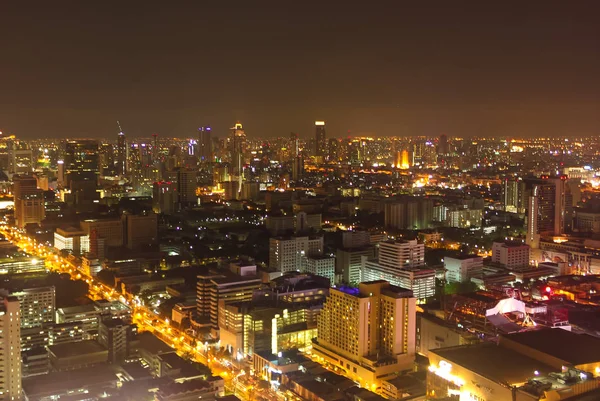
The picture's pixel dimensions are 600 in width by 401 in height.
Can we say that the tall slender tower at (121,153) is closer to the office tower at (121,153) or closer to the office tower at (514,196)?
the office tower at (121,153)

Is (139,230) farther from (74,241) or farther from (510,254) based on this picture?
(510,254)

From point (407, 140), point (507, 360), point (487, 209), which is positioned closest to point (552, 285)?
point (507, 360)

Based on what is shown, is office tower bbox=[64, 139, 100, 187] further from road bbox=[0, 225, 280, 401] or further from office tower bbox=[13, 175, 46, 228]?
road bbox=[0, 225, 280, 401]

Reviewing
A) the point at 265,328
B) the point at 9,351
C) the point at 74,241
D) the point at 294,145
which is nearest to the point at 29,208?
the point at 74,241

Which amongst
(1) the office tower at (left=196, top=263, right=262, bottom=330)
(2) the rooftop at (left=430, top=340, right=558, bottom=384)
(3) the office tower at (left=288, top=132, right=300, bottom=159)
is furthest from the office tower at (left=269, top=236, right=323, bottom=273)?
(3) the office tower at (left=288, top=132, right=300, bottom=159)

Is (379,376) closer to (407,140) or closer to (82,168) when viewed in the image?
(82,168)

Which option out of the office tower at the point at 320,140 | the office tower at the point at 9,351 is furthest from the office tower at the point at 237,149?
the office tower at the point at 9,351
